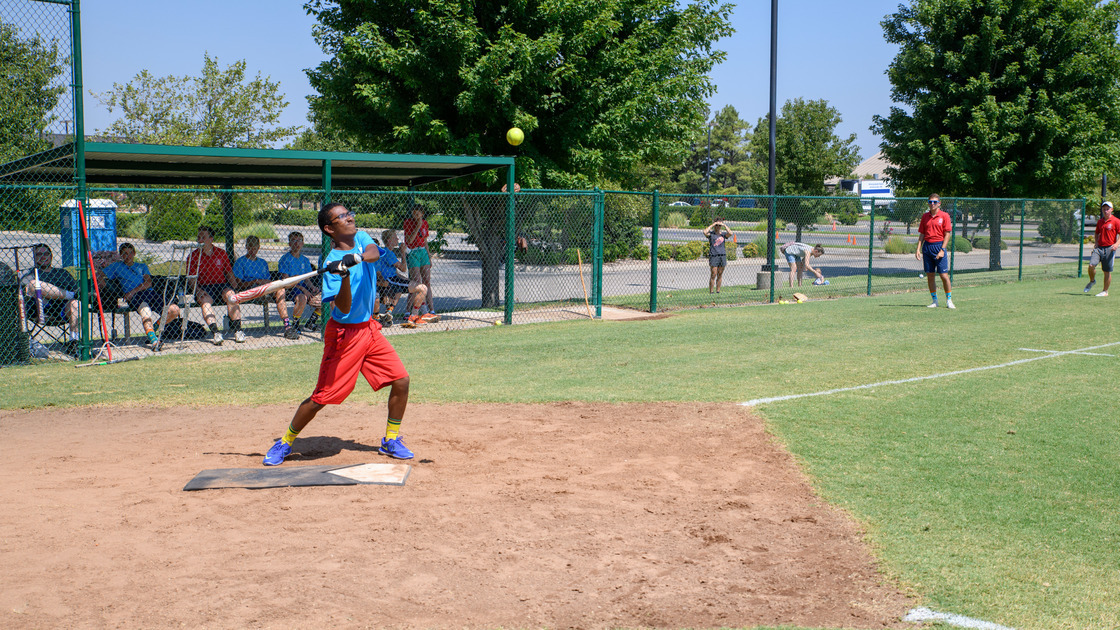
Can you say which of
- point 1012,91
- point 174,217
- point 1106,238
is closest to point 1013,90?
point 1012,91

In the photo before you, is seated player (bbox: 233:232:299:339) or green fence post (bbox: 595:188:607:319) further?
green fence post (bbox: 595:188:607:319)

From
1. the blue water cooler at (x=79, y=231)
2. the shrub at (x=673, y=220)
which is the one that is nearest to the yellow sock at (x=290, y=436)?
the blue water cooler at (x=79, y=231)

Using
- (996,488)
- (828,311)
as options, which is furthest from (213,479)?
(828,311)

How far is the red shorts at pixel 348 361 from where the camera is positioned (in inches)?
232

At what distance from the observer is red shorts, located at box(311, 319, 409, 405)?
589cm

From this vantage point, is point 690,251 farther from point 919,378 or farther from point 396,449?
point 396,449

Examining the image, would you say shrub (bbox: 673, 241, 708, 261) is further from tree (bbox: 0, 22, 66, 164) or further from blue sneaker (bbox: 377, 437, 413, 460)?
blue sneaker (bbox: 377, 437, 413, 460)

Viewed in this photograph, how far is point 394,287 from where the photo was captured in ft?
45.1

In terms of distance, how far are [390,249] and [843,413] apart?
855 centimetres

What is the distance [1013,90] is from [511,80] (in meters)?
17.2

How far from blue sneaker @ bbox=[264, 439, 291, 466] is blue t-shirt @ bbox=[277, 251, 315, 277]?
6.78 metres

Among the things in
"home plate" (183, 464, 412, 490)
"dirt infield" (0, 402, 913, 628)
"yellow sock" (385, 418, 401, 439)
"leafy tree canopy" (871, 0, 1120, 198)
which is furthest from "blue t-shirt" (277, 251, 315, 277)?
"leafy tree canopy" (871, 0, 1120, 198)

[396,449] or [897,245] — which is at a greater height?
[897,245]

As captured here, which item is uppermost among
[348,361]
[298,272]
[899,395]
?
[298,272]
